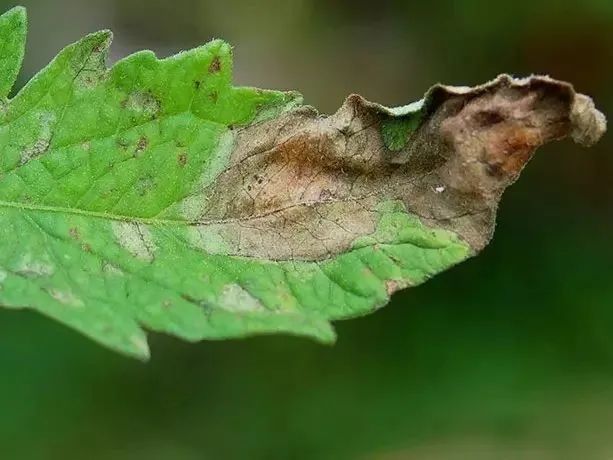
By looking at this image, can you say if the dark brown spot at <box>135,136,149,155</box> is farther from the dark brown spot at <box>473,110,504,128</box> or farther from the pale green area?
the dark brown spot at <box>473,110,504,128</box>

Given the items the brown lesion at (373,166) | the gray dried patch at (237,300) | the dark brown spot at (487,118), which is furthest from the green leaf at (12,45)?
the dark brown spot at (487,118)

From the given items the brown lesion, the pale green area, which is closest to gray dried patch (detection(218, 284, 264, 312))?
the pale green area

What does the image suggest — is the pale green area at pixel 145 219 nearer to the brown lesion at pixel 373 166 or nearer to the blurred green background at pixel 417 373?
the brown lesion at pixel 373 166

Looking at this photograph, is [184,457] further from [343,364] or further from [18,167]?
[18,167]

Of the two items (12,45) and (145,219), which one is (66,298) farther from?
(12,45)

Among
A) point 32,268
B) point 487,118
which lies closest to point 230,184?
point 32,268

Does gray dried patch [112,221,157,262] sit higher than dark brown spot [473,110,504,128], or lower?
lower

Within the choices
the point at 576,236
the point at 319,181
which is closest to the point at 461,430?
the point at 576,236
